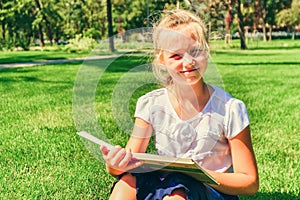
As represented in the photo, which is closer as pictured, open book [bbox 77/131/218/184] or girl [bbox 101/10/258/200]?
open book [bbox 77/131/218/184]

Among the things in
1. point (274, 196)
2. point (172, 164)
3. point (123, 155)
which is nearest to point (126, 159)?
point (123, 155)

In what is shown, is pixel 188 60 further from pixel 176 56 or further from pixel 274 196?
pixel 274 196

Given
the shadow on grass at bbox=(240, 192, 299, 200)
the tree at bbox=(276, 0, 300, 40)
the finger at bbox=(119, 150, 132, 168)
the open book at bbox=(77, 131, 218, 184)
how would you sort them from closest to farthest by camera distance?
the open book at bbox=(77, 131, 218, 184) < the finger at bbox=(119, 150, 132, 168) < the shadow on grass at bbox=(240, 192, 299, 200) < the tree at bbox=(276, 0, 300, 40)

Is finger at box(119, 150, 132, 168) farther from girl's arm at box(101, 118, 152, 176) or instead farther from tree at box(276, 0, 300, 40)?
tree at box(276, 0, 300, 40)

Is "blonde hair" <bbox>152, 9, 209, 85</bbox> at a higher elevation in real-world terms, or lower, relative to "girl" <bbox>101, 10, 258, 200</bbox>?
higher

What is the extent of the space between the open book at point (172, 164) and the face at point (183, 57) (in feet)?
1.31

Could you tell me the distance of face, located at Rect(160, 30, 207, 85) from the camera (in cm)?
200

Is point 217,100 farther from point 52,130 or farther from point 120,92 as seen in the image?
point 52,130

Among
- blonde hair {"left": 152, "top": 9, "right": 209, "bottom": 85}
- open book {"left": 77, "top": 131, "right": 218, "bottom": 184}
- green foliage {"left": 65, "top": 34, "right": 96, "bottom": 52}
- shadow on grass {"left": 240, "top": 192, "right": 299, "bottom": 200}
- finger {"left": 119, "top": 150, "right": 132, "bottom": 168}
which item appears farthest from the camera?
green foliage {"left": 65, "top": 34, "right": 96, "bottom": 52}

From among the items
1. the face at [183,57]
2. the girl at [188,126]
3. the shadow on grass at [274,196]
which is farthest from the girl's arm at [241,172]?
the shadow on grass at [274,196]

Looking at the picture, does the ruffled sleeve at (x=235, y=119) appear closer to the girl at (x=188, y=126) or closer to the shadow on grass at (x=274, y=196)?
the girl at (x=188, y=126)

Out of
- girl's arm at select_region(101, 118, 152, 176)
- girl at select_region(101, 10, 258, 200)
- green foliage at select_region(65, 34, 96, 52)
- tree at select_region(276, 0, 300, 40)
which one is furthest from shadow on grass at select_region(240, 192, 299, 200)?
tree at select_region(276, 0, 300, 40)

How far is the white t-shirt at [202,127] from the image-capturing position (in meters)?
2.07

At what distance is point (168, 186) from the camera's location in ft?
6.38
